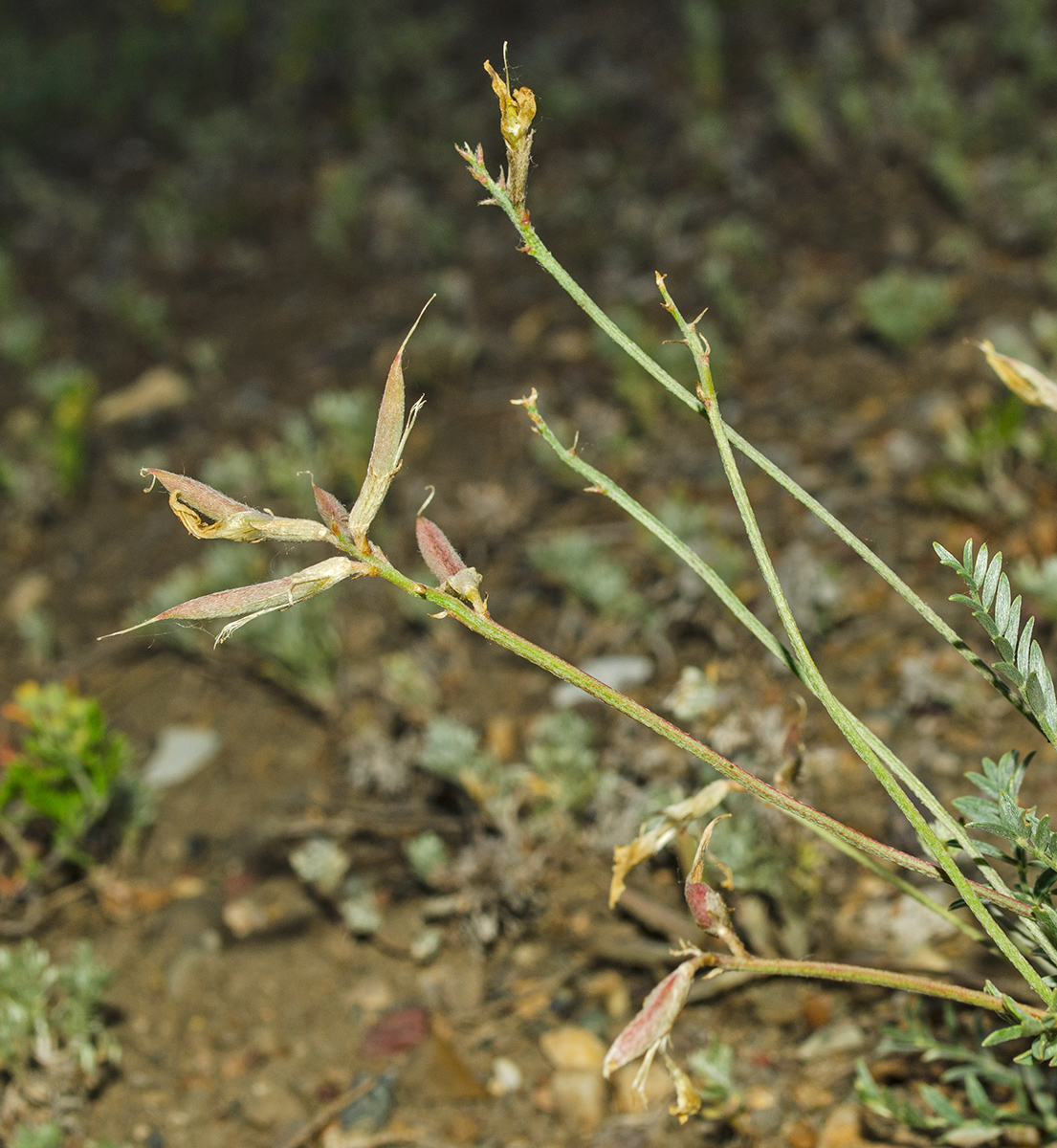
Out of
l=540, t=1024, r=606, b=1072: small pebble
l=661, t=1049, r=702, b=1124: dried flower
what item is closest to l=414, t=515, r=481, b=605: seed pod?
l=661, t=1049, r=702, b=1124: dried flower

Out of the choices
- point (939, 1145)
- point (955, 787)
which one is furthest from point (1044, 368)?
point (939, 1145)

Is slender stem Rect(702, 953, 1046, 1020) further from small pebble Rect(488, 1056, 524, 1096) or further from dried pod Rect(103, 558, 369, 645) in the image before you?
small pebble Rect(488, 1056, 524, 1096)

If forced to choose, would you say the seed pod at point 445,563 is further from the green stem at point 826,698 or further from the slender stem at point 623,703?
the green stem at point 826,698

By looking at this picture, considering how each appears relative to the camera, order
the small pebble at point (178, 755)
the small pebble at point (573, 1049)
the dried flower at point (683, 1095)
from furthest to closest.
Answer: the small pebble at point (178, 755)
the small pebble at point (573, 1049)
the dried flower at point (683, 1095)

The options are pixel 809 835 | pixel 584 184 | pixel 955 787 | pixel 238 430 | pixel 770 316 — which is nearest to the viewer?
pixel 809 835

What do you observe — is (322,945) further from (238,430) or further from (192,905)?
(238,430)

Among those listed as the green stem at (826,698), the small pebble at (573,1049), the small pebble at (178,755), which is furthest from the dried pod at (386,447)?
the small pebble at (178,755)

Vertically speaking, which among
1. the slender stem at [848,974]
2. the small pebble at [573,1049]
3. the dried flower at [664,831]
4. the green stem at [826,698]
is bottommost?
the small pebble at [573,1049]
